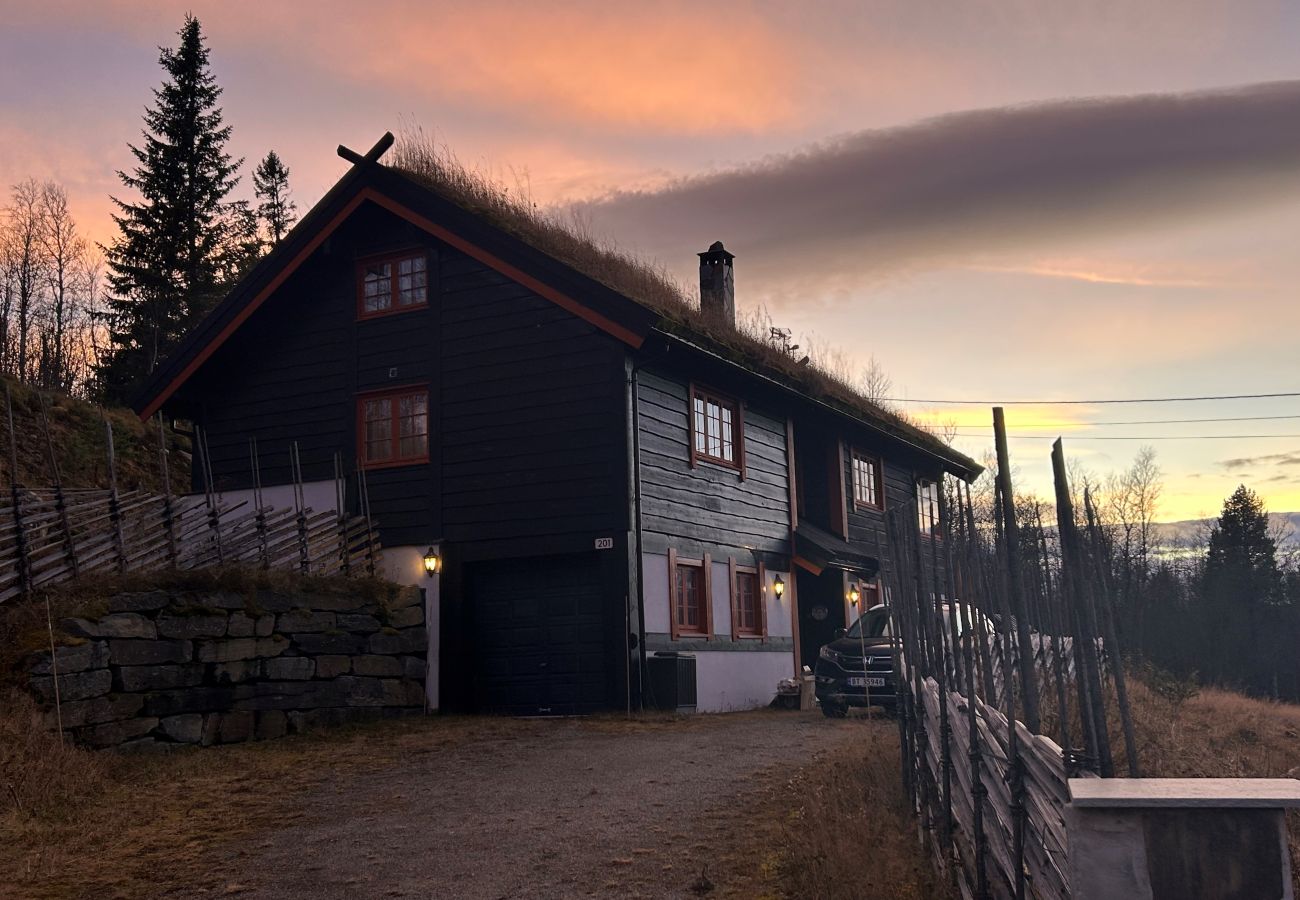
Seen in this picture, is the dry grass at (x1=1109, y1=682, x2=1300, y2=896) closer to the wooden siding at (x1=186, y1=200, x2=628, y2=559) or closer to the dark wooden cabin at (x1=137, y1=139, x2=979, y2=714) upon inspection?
the dark wooden cabin at (x1=137, y1=139, x2=979, y2=714)

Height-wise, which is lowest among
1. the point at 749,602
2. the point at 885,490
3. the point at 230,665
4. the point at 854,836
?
the point at 854,836

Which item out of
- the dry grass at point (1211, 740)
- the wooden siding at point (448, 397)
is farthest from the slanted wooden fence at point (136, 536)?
the dry grass at point (1211, 740)

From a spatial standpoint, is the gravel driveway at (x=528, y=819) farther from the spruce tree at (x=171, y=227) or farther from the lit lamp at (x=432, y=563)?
the spruce tree at (x=171, y=227)

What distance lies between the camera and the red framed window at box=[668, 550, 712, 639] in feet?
61.3

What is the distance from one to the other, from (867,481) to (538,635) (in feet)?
35.9

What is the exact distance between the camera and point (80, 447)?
2759 centimetres

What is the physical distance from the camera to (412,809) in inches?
392

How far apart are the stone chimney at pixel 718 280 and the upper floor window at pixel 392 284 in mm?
6478

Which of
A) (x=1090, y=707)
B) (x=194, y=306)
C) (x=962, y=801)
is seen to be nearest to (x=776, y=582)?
(x=962, y=801)

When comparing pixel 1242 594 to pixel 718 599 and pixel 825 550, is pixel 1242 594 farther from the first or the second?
pixel 718 599

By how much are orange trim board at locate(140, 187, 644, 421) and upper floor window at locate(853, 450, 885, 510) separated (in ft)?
32.5

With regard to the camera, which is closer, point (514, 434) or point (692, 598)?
point (514, 434)

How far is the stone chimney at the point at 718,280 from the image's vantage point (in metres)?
24.6

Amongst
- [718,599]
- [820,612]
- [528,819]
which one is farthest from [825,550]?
[528,819]
